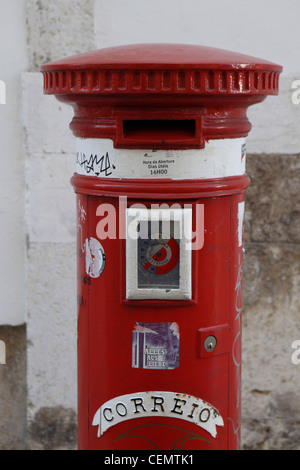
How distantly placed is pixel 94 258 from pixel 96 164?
0.99 ft

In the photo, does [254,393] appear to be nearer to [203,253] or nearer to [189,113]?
[203,253]

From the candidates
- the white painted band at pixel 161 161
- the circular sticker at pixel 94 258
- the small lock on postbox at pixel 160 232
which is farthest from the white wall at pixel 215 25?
the circular sticker at pixel 94 258

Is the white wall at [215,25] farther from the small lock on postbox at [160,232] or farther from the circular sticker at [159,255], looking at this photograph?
the circular sticker at [159,255]

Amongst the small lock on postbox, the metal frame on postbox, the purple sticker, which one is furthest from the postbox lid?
the purple sticker

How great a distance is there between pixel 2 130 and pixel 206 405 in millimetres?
1769

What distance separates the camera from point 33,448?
3.39m

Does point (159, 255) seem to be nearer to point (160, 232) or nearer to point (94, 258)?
point (160, 232)

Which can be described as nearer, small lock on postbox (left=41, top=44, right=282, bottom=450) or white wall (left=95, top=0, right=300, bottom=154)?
small lock on postbox (left=41, top=44, right=282, bottom=450)

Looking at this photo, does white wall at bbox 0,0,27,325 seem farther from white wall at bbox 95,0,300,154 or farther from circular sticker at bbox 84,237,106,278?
circular sticker at bbox 84,237,106,278

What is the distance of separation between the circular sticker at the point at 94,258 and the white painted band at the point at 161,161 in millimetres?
221

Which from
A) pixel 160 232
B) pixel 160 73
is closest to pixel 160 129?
pixel 160 73

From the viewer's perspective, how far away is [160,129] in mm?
1918

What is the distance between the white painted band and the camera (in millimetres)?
1889

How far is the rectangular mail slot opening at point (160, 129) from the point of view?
188 centimetres
